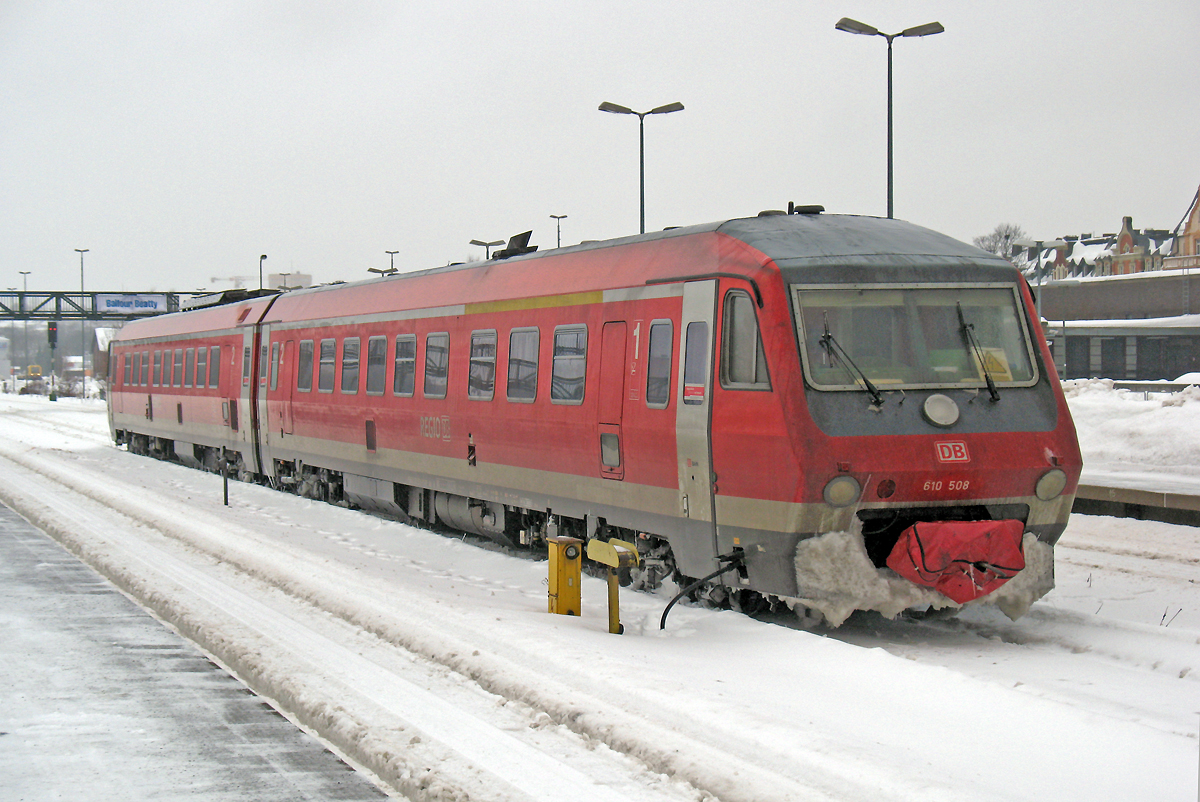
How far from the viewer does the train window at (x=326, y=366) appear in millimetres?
17516

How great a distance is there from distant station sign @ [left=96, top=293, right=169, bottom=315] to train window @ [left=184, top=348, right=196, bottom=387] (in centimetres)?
5678

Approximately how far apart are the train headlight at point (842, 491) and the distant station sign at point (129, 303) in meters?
77.2

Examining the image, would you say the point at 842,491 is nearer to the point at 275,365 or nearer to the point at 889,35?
the point at 275,365

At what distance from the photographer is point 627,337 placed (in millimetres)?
10359

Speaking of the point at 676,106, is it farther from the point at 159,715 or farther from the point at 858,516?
the point at 159,715

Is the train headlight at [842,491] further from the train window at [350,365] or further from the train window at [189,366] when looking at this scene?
the train window at [189,366]

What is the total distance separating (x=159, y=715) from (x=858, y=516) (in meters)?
4.93

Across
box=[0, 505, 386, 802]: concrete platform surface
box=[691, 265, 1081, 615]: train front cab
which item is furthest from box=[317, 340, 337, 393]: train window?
box=[691, 265, 1081, 615]: train front cab

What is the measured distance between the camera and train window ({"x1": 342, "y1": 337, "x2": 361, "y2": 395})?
1667 centimetres

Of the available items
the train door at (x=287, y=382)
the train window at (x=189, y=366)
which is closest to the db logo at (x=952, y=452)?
the train door at (x=287, y=382)

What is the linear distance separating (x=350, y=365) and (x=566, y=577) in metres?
8.38

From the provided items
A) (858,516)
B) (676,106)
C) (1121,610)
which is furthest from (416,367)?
(676,106)

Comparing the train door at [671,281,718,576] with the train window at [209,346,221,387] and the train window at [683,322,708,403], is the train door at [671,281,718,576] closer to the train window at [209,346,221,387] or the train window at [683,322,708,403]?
the train window at [683,322,708,403]

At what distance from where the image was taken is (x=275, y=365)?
20.1m
